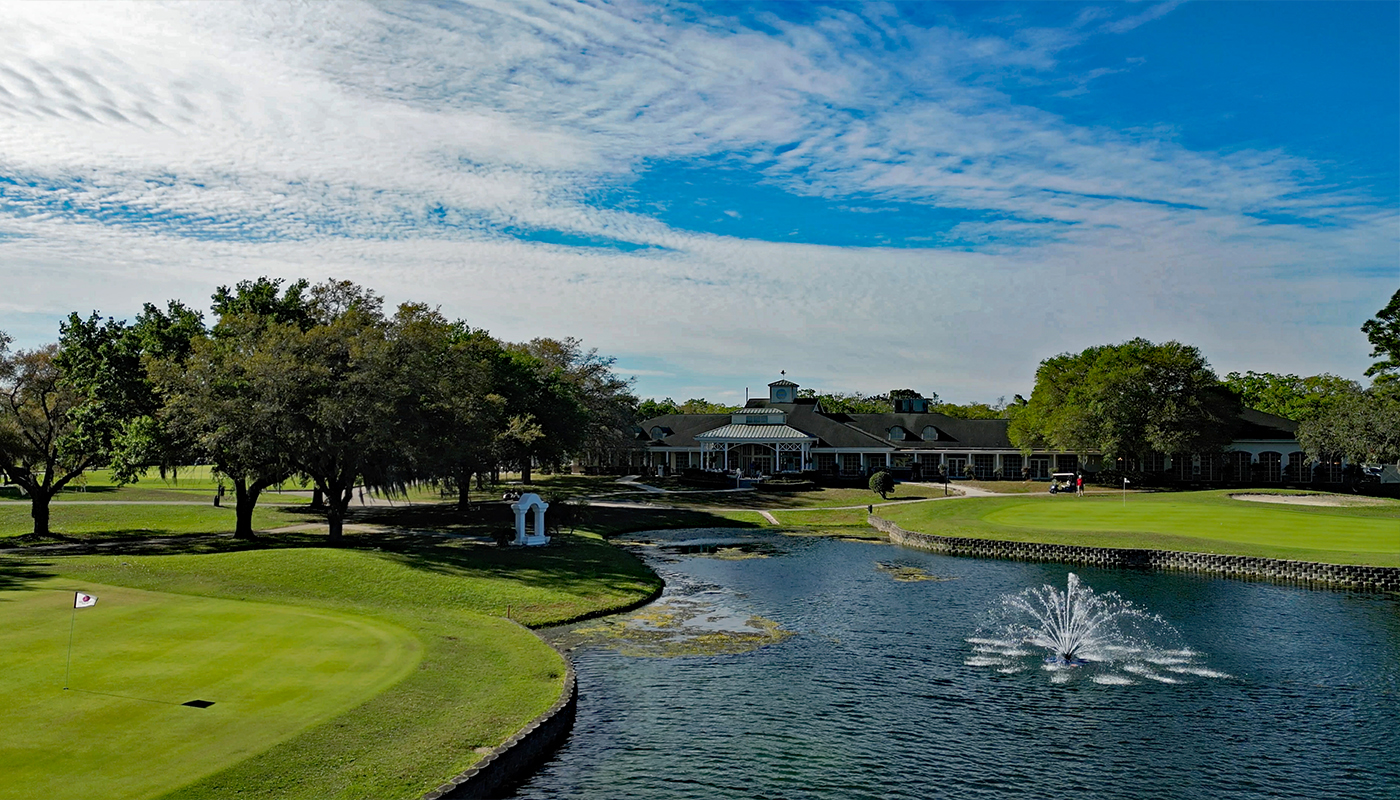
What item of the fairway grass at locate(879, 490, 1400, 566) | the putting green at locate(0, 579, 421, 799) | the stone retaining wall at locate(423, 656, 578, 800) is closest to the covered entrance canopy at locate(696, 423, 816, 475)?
the fairway grass at locate(879, 490, 1400, 566)

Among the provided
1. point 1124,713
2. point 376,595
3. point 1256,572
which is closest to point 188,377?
point 376,595

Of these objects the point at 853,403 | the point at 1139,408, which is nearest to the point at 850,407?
the point at 853,403

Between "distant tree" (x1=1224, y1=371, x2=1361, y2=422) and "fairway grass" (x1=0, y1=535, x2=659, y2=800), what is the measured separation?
104 m

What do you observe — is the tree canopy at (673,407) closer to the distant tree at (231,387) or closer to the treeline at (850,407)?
the treeline at (850,407)

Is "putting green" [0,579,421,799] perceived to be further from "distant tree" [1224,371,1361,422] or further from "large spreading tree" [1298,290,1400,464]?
"distant tree" [1224,371,1361,422]

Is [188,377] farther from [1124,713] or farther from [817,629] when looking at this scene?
[1124,713]

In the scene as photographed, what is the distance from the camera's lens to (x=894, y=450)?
280 feet

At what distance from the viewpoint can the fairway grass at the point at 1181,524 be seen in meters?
39.6

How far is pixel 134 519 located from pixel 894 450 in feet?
198

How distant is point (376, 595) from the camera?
28188mm

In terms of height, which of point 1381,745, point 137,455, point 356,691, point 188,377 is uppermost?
point 188,377

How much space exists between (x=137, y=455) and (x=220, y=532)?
7515 millimetres

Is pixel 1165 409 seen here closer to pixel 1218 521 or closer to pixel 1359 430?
pixel 1359 430

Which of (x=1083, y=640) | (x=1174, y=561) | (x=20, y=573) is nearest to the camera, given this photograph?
(x=1083, y=640)
